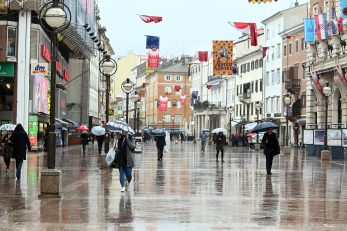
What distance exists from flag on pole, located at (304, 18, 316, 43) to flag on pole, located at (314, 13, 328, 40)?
5.00 ft

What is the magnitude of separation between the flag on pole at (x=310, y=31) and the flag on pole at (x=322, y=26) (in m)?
1.52

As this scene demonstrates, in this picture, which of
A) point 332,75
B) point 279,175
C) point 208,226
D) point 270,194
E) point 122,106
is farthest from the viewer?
point 122,106

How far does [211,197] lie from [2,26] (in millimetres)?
32455

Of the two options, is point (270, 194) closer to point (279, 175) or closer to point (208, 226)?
point (208, 226)

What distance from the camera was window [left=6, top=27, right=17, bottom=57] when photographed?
46875 millimetres

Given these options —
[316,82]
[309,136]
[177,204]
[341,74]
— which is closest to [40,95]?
[309,136]

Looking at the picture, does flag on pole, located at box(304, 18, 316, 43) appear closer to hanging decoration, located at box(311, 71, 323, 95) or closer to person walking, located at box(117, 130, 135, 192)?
hanging decoration, located at box(311, 71, 323, 95)

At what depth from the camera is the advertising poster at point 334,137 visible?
41.6 meters

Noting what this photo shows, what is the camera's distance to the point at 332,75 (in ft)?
197

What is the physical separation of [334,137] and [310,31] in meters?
18.0

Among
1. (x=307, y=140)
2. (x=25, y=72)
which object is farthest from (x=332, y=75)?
(x=25, y=72)

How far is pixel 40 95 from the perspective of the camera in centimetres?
5091

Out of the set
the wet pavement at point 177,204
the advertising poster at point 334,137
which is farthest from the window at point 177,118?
the wet pavement at point 177,204

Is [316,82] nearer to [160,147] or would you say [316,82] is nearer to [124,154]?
[160,147]
